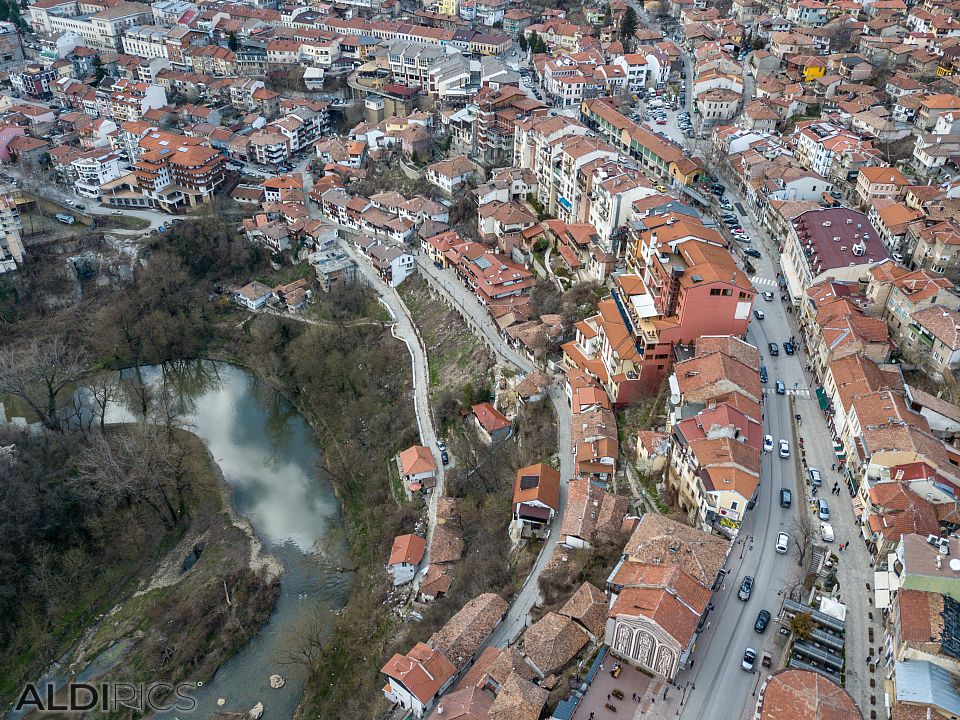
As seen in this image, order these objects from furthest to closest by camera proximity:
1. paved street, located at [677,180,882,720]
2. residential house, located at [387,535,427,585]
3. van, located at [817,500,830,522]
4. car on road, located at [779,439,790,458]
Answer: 1. residential house, located at [387,535,427,585]
2. car on road, located at [779,439,790,458]
3. van, located at [817,500,830,522]
4. paved street, located at [677,180,882,720]

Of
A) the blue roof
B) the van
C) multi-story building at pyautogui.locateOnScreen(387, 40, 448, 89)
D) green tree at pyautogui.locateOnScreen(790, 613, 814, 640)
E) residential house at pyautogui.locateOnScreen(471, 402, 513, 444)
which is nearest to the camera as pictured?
the blue roof

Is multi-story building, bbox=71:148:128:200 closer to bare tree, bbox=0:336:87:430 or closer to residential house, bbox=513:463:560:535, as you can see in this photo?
bare tree, bbox=0:336:87:430

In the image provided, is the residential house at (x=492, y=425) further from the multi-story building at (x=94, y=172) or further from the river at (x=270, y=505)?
the multi-story building at (x=94, y=172)

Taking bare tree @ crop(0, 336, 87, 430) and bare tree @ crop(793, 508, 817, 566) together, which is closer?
bare tree @ crop(793, 508, 817, 566)

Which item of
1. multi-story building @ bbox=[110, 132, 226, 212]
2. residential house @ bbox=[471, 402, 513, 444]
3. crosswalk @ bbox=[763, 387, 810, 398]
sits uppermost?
crosswalk @ bbox=[763, 387, 810, 398]

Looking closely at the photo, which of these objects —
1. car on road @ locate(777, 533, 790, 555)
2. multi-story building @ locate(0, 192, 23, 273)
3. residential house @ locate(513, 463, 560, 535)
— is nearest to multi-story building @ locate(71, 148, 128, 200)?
multi-story building @ locate(0, 192, 23, 273)

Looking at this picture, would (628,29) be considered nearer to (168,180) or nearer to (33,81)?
(168,180)

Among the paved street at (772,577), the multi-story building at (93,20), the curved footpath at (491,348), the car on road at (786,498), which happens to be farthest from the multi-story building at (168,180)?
the car on road at (786,498)
